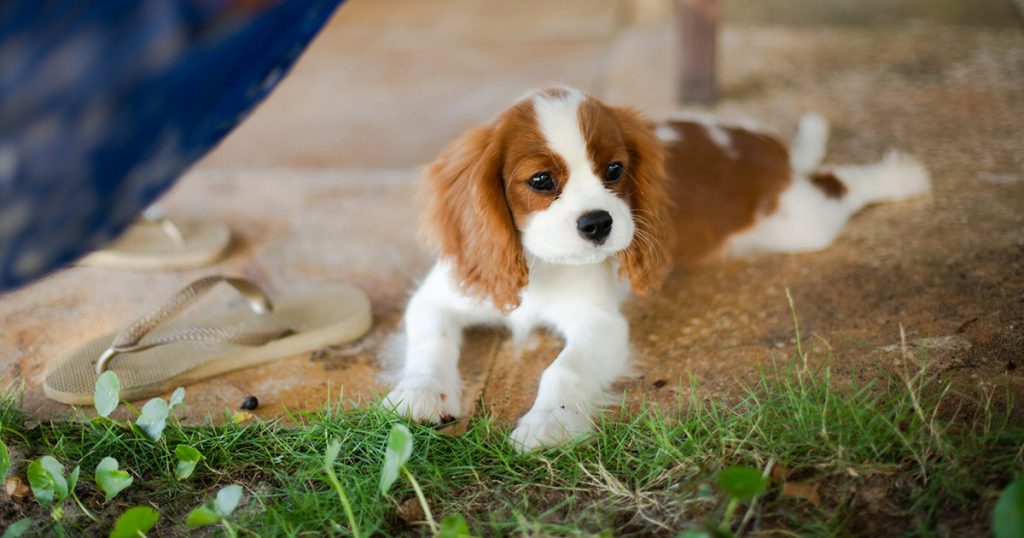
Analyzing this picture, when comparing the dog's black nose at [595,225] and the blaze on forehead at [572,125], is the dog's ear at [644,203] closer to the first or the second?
the blaze on forehead at [572,125]

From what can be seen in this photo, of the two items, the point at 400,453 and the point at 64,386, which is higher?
the point at 400,453

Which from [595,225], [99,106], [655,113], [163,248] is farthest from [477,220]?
[655,113]

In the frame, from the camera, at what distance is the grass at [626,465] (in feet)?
6.56

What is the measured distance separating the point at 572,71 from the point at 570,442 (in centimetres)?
350

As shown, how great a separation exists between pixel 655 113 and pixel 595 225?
238 cm

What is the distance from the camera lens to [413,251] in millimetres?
3578

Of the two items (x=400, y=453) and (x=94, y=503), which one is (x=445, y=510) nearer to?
(x=400, y=453)

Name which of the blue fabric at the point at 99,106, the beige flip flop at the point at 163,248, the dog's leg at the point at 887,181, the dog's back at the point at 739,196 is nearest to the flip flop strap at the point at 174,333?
the beige flip flop at the point at 163,248

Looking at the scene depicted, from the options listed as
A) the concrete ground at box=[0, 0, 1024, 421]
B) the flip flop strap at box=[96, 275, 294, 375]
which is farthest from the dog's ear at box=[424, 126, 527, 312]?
the flip flop strap at box=[96, 275, 294, 375]

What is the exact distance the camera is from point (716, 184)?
329cm

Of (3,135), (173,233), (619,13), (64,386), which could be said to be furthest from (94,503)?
(619,13)

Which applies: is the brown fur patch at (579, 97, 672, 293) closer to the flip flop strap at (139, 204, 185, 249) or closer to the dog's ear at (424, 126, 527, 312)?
the dog's ear at (424, 126, 527, 312)

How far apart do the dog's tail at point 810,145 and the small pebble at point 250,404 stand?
244 centimetres

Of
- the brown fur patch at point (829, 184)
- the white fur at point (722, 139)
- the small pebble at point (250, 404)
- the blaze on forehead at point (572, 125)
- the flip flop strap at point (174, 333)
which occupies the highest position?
the blaze on forehead at point (572, 125)
